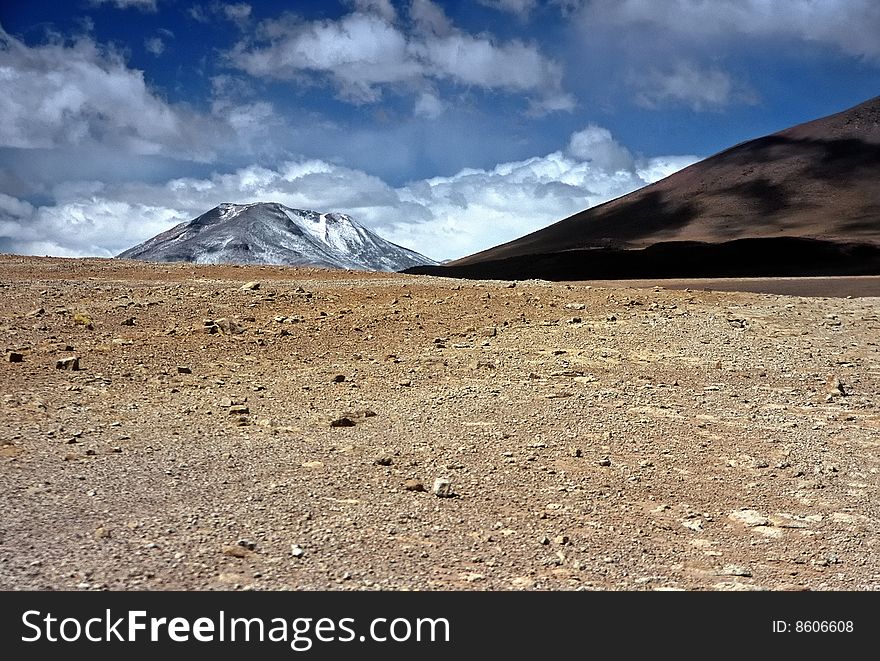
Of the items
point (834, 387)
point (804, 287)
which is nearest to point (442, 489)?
point (834, 387)

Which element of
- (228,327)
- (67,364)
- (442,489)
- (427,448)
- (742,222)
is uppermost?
(742,222)

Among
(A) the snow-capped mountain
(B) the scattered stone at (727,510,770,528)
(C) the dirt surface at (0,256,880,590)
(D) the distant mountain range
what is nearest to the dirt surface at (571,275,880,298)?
(C) the dirt surface at (0,256,880,590)

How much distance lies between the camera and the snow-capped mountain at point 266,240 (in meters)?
68.4

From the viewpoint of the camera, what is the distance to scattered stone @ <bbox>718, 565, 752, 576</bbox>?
398 cm

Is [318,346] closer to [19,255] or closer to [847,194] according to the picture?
[19,255]

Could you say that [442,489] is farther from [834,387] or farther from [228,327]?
[228,327]

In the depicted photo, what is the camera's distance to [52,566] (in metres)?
3.57

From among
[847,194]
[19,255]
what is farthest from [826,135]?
[19,255]

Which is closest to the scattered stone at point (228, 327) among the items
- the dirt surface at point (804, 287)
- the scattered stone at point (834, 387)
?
the scattered stone at point (834, 387)

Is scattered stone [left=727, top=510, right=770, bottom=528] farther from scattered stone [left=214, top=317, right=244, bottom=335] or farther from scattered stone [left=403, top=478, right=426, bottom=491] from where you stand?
scattered stone [left=214, top=317, right=244, bottom=335]

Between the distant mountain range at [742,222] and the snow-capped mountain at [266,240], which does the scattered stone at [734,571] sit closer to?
the distant mountain range at [742,222]

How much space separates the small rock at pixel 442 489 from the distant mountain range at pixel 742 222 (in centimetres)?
4425

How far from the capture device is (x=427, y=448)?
19.3 feet

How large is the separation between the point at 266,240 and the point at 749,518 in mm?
68492
